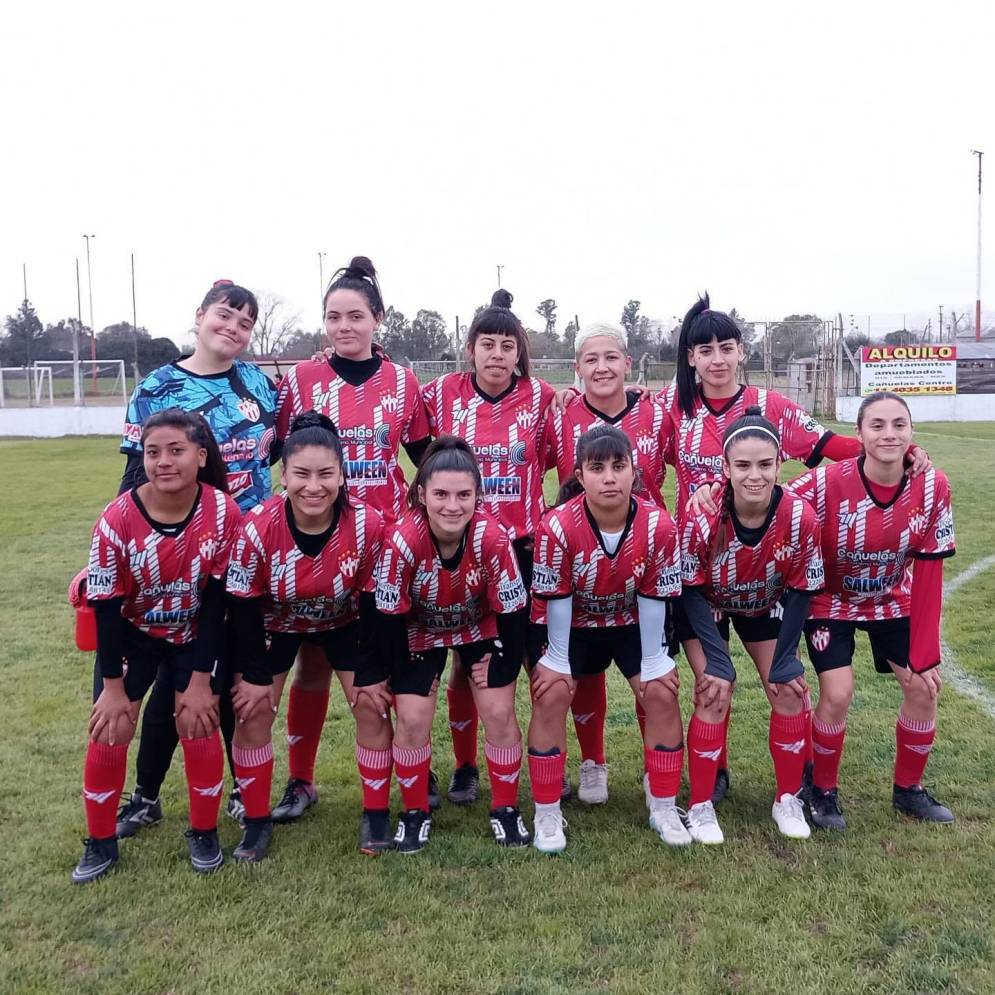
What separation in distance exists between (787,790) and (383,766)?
1422 mm

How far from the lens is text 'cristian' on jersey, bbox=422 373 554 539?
3.43 m

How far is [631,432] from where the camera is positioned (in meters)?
3.45

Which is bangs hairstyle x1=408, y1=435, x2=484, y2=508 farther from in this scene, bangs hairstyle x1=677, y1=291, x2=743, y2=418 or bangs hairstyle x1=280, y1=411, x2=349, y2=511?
bangs hairstyle x1=677, y1=291, x2=743, y2=418

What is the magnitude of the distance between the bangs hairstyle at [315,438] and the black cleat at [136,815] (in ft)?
4.28

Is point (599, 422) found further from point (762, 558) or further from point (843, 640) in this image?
point (843, 640)

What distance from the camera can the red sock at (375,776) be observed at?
10.2ft

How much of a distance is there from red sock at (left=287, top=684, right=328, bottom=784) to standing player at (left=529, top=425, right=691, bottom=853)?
33.1 inches

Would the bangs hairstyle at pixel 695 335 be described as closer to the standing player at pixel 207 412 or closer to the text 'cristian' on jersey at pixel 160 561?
the standing player at pixel 207 412

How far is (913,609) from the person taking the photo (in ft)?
10.5

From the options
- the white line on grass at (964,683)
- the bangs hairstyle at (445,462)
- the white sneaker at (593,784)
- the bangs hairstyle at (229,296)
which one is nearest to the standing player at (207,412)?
the bangs hairstyle at (229,296)

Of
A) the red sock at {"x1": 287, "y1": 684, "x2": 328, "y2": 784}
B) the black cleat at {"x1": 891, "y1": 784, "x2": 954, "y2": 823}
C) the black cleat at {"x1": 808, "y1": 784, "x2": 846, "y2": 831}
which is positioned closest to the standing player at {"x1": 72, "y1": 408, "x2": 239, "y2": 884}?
the red sock at {"x1": 287, "y1": 684, "x2": 328, "y2": 784}

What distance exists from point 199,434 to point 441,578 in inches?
36.4

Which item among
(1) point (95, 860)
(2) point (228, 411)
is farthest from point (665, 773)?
(2) point (228, 411)

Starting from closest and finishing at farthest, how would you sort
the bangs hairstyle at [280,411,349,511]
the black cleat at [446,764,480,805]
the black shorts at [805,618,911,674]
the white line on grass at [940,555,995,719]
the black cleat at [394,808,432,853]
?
the bangs hairstyle at [280,411,349,511]
the black cleat at [394,808,432,853]
the black shorts at [805,618,911,674]
the black cleat at [446,764,480,805]
the white line on grass at [940,555,995,719]
